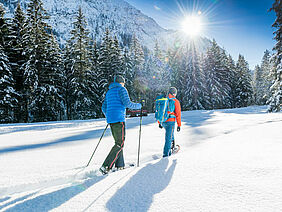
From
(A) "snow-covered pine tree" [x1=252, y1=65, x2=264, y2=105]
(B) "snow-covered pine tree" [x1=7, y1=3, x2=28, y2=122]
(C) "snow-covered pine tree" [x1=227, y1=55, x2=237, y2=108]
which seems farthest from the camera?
(A) "snow-covered pine tree" [x1=252, y1=65, x2=264, y2=105]

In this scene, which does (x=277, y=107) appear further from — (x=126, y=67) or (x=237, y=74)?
(x=237, y=74)

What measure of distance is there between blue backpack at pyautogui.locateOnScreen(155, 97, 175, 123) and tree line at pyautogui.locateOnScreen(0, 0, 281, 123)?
16.4 m

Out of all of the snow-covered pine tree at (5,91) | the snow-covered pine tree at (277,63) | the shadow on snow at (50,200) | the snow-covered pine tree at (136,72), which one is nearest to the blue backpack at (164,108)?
the shadow on snow at (50,200)

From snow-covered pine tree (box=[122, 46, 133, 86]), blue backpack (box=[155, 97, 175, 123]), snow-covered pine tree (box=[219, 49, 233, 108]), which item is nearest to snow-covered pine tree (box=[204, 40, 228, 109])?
snow-covered pine tree (box=[219, 49, 233, 108])

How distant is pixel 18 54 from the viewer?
66.4 ft

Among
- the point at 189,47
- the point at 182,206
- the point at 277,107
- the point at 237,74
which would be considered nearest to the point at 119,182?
the point at 182,206

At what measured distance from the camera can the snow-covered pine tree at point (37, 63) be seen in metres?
19.2

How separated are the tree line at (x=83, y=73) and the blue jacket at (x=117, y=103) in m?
17.9

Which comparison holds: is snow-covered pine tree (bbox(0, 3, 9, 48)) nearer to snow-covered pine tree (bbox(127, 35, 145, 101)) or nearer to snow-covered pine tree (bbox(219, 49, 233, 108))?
snow-covered pine tree (bbox(127, 35, 145, 101))

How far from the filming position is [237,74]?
4175 cm

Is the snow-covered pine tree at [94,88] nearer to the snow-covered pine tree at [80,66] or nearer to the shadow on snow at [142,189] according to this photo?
the snow-covered pine tree at [80,66]

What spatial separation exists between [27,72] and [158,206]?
21902mm

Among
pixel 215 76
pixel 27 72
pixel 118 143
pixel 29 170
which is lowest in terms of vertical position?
pixel 29 170

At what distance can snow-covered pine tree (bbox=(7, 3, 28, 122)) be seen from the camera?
19.4 meters
